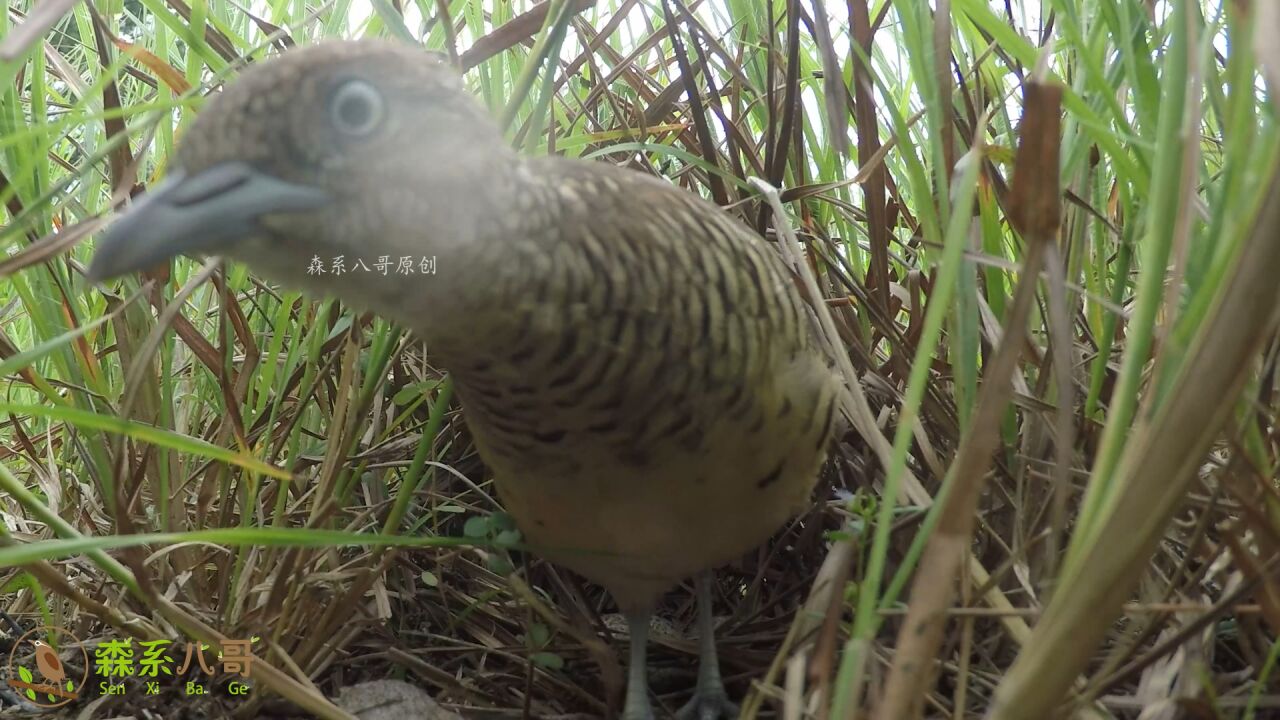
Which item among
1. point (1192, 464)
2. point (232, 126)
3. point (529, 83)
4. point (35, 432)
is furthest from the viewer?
point (35, 432)

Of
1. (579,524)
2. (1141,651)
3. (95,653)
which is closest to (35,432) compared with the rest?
(95,653)

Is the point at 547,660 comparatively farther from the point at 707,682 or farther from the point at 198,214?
the point at 198,214

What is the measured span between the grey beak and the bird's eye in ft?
0.14

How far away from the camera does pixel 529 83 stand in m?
0.85

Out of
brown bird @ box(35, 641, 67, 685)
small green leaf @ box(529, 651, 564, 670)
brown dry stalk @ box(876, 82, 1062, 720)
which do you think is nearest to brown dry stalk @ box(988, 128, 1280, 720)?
brown dry stalk @ box(876, 82, 1062, 720)

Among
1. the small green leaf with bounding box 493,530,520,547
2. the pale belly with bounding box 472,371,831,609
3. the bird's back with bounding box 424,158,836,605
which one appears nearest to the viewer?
the bird's back with bounding box 424,158,836,605

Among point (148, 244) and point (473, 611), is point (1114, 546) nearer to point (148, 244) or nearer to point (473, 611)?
point (148, 244)

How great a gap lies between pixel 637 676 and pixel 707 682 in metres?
0.11

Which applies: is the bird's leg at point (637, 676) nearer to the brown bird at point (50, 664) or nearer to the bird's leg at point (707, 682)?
the bird's leg at point (707, 682)

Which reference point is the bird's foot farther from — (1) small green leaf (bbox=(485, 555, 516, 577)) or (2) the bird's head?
(2) the bird's head

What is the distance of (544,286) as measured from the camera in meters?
0.65

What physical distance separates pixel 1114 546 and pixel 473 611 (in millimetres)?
814

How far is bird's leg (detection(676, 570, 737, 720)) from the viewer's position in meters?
1.07

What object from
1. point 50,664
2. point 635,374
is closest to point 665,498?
point 635,374
